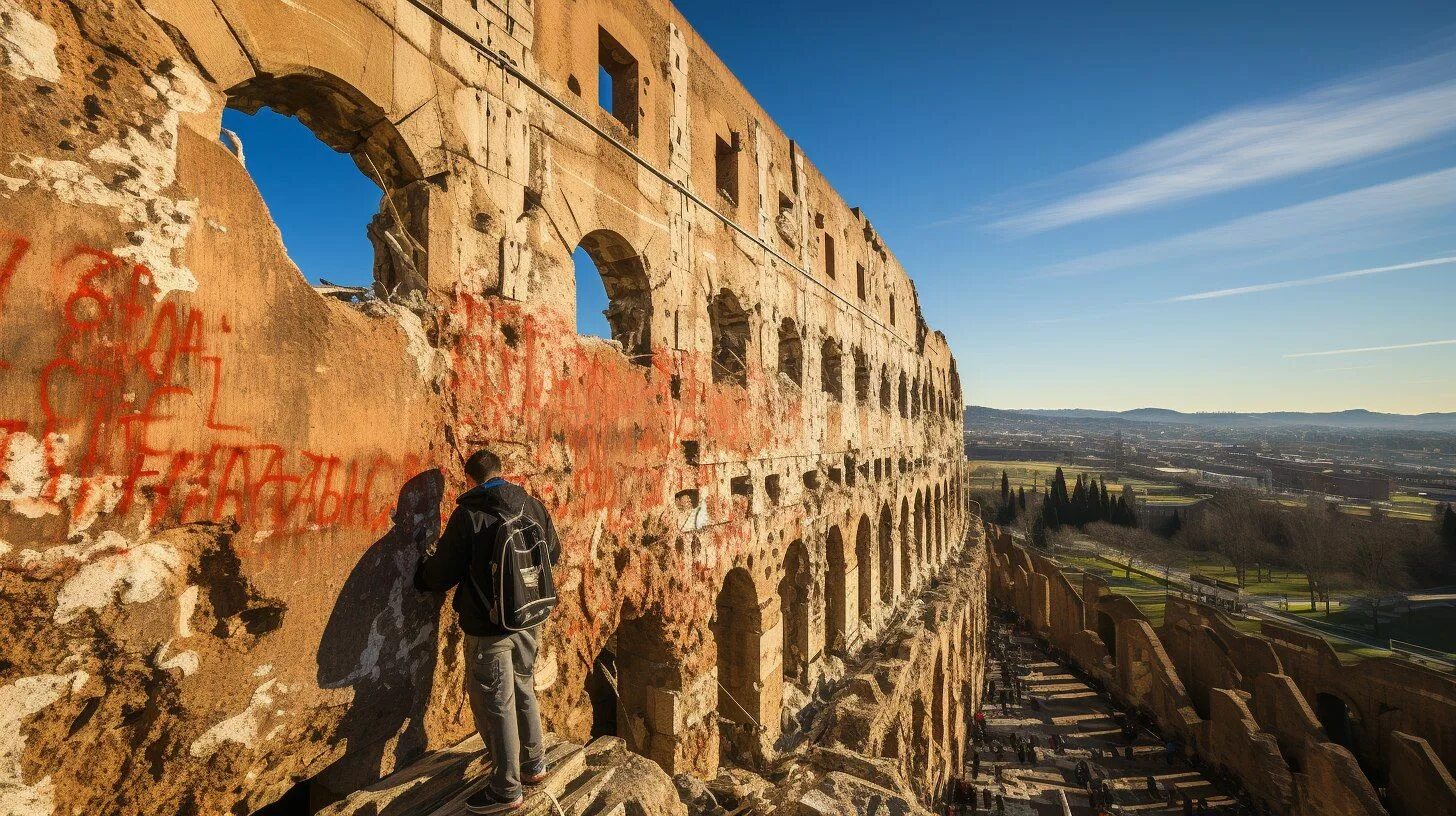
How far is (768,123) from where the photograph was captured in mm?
9078

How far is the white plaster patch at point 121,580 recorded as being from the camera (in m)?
2.28

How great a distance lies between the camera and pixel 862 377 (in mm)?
13438

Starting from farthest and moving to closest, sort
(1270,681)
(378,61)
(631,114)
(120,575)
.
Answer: (1270,681)
(631,114)
(378,61)
(120,575)

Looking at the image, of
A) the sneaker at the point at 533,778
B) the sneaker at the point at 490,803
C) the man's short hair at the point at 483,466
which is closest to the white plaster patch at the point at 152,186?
the man's short hair at the point at 483,466

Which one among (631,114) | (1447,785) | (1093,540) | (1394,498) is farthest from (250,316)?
(1394,498)

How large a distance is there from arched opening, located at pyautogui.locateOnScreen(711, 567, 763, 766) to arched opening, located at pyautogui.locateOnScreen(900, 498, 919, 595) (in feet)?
29.2

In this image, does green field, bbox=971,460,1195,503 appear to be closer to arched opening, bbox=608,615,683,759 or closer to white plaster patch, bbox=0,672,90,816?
arched opening, bbox=608,615,683,759

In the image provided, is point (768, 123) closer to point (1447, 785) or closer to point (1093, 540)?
point (1447, 785)

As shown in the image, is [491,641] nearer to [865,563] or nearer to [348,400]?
[348,400]

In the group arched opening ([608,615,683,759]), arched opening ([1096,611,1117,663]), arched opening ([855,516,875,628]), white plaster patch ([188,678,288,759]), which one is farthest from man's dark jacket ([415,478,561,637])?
arched opening ([1096,611,1117,663])

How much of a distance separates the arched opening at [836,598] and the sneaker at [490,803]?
8539 millimetres

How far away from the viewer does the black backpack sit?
9.87 feet

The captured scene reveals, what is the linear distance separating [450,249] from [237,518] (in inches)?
75.1

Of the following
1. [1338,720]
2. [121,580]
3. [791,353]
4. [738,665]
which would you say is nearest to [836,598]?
[738,665]
